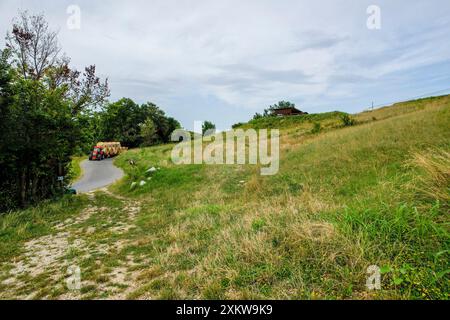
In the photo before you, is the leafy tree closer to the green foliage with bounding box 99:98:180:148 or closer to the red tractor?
the green foliage with bounding box 99:98:180:148

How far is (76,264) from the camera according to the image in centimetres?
461

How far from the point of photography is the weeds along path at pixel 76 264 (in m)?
3.66

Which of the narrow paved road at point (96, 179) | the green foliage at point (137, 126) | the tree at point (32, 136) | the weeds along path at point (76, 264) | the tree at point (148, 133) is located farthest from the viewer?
the green foliage at point (137, 126)

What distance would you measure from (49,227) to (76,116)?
5631 mm

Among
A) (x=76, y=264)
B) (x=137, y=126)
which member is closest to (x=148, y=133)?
(x=137, y=126)

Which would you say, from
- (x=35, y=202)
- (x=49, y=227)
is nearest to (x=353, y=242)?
(x=49, y=227)

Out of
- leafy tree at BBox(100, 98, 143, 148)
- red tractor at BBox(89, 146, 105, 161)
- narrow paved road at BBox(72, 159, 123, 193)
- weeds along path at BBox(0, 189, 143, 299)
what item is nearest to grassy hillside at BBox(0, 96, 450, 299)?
weeds along path at BBox(0, 189, 143, 299)

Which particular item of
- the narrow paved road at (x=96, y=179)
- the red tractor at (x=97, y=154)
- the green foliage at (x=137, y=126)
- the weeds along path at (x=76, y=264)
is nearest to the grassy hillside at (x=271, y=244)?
the weeds along path at (x=76, y=264)

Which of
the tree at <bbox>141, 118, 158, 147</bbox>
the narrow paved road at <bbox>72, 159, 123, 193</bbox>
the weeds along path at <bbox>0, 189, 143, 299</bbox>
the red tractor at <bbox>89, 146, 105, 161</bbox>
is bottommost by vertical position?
the weeds along path at <bbox>0, 189, 143, 299</bbox>

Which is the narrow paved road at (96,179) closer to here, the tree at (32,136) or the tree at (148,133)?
the tree at (32,136)

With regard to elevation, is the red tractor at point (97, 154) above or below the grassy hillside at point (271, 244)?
above

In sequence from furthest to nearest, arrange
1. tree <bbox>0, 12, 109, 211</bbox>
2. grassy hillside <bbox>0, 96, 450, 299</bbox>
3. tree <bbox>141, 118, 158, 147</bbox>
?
tree <bbox>141, 118, 158, 147</bbox>, tree <bbox>0, 12, 109, 211</bbox>, grassy hillside <bbox>0, 96, 450, 299</bbox>

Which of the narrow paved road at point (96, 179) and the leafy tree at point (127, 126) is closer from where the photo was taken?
the narrow paved road at point (96, 179)

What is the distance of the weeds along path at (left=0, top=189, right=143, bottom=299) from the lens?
144 inches
